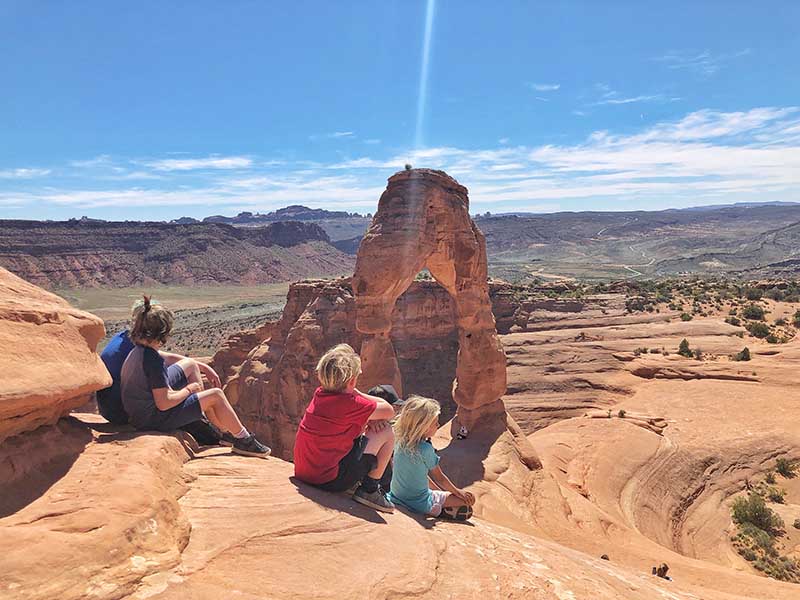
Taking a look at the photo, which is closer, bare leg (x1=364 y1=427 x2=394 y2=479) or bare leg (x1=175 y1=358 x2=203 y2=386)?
bare leg (x1=364 y1=427 x2=394 y2=479)

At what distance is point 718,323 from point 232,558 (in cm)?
2941

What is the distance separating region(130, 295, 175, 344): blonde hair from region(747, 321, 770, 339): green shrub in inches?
1137

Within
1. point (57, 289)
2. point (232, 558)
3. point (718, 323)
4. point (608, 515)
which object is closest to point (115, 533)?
point (232, 558)

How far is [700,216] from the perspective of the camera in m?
182

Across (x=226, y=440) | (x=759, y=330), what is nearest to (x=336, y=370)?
(x=226, y=440)

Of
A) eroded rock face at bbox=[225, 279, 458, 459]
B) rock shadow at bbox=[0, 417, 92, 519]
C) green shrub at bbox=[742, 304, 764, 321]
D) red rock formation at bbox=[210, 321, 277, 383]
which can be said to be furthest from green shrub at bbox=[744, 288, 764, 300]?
rock shadow at bbox=[0, 417, 92, 519]

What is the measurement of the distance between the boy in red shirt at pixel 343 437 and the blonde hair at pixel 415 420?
0.30m

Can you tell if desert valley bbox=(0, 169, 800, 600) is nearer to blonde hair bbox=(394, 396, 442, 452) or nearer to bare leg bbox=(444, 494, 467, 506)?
bare leg bbox=(444, 494, 467, 506)

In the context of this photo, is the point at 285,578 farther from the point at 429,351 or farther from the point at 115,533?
the point at 429,351

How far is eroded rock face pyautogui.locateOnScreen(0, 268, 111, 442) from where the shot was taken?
3.33m

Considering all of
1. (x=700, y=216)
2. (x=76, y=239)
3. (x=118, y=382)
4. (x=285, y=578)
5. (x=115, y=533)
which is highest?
(x=700, y=216)

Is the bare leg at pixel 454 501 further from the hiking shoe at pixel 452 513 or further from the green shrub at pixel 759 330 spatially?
the green shrub at pixel 759 330

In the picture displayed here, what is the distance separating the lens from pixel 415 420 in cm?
509

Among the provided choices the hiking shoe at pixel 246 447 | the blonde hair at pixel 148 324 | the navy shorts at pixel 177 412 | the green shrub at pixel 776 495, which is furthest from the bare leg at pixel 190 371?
the green shrub at pixel 776 495
